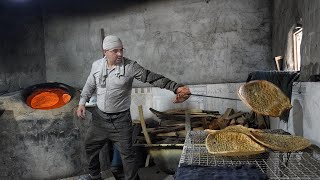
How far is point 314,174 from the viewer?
2.01 meters

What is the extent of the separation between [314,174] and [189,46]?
208 inches

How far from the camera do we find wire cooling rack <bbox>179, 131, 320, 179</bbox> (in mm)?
2086

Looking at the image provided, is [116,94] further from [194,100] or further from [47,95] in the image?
[194,100]

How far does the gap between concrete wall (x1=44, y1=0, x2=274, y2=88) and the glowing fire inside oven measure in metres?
2.25

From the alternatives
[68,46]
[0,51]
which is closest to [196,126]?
[68,46]

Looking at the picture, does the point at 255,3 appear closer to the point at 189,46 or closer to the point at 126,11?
the point at 189,46

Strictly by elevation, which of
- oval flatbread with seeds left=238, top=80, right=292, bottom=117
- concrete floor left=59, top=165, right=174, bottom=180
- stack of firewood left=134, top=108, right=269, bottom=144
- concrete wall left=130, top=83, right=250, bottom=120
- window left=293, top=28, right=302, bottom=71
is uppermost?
window left=293, top=28, right=302, bottom=71

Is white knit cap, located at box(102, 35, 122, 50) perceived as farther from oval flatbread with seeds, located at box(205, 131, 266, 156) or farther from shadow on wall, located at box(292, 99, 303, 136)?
shadow on wall, located at box(292, 99, 303, 136)

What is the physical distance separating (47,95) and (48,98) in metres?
0.07

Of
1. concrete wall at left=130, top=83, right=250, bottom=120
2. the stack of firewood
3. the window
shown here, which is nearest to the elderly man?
the stack of firewood

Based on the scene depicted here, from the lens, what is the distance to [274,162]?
91.7 inches

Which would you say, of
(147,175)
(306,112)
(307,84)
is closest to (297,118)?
(306,112)

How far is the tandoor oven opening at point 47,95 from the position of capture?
5.20 m

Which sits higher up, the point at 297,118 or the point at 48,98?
the point at 48,98
